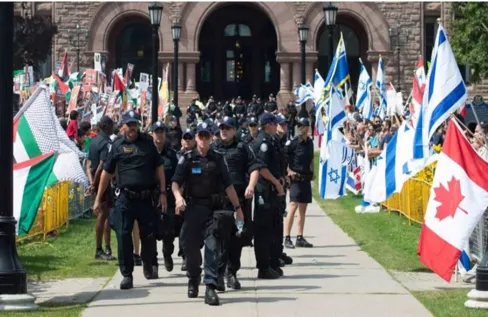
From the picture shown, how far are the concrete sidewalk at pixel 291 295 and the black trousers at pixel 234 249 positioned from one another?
0.95 ft

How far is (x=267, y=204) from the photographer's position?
15.1 m

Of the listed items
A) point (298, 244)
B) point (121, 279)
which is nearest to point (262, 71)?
point (298, 244)

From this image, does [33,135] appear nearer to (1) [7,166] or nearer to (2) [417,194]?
(1) [7,166]

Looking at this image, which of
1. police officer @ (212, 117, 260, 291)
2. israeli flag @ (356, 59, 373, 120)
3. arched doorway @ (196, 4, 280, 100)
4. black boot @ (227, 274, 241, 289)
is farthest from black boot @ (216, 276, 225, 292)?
arched doorway @ (196, 4, 280, 100)

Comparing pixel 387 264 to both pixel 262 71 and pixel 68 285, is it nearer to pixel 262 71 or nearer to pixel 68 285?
pixel 68 285

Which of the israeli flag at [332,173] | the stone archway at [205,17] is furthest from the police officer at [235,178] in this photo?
the stone archway at [205,17]

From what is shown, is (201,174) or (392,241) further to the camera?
(392,241)

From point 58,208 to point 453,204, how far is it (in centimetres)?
961

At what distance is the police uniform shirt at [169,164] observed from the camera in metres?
15.2

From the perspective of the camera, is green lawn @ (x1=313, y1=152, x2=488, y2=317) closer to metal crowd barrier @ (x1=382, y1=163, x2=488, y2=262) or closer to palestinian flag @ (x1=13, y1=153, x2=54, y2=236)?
metal crowd barrier @ (x1=382, y1=163, x2=488, y2=262)

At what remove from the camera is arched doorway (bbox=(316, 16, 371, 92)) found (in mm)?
59438

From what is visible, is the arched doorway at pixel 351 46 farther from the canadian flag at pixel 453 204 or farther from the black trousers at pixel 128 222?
the canadian flag at pixel 453 204

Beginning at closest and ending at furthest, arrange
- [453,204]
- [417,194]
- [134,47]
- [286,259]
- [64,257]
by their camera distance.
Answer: [453,204]
[286,259]
[64,257]
[417,194]
[134,47]

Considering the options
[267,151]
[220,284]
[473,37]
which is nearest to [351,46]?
[473,37]
